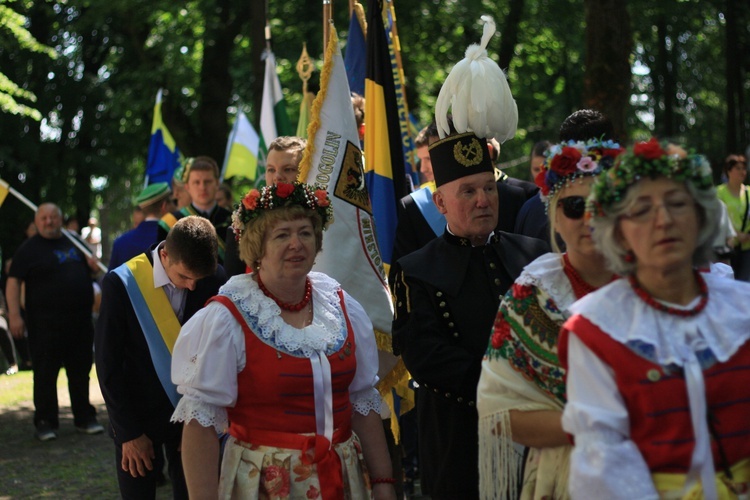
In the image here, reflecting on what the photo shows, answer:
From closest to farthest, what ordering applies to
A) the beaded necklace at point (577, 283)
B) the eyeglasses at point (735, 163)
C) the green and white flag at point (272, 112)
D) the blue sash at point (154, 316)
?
1. the beaded necklace at point (577, 283)
2. the blue sash at point (154, 316)
3. the green and white flag at point (272, 112)
4. the eyeglasses at point (735, 163)

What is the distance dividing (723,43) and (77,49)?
15.6 meters

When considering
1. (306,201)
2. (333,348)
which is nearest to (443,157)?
(306,201)

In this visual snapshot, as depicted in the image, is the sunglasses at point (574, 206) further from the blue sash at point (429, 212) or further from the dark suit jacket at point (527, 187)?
the dark suit jacket at point (527, 187)

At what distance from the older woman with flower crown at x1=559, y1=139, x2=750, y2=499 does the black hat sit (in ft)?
4.08

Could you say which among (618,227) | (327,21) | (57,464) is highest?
(327,21)

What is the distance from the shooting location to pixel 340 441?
393 centimetres

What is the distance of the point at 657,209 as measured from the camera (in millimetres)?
2701

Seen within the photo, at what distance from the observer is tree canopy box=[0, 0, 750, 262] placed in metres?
19.2

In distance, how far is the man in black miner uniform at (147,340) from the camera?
4930 mm

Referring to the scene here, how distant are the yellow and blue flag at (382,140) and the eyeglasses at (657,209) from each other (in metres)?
3.48

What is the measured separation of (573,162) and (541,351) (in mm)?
611

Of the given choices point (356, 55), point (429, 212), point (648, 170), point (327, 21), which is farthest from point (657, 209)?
point (356, 55)

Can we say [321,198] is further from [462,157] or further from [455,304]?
[455,304]

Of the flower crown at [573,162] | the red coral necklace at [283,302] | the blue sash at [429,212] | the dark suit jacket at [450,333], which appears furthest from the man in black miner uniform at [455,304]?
the blue sash at [429,212]
